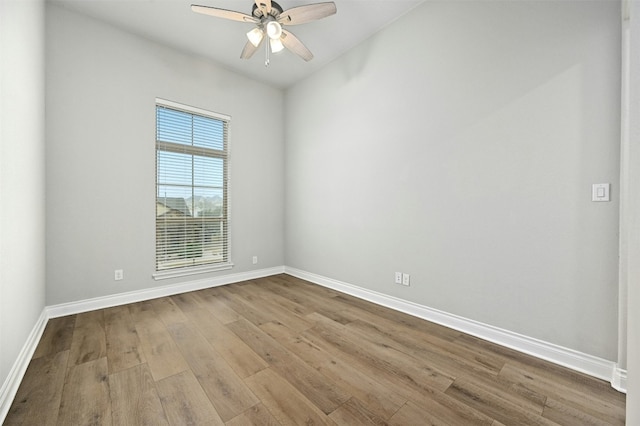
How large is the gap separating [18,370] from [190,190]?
2.34m

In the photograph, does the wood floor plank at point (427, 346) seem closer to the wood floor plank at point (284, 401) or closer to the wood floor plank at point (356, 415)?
the wood floor plank at point (356, 415)

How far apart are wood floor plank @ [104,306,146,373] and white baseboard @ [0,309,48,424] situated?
43 centimetres

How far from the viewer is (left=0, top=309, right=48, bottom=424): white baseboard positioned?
135 cm

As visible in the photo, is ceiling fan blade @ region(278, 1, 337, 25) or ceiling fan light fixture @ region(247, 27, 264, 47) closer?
ceiling fan blade @ region(278, 1, 337, 25)

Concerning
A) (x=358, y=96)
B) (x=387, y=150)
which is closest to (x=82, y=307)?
(x=387, y=150)

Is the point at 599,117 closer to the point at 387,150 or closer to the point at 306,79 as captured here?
the point at 387,150

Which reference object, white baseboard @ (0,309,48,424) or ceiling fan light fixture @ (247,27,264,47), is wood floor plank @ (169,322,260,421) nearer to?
white baseboard @ (0,309,48,424)

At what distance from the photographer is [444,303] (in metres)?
2.44

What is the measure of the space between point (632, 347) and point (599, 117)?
150 cm

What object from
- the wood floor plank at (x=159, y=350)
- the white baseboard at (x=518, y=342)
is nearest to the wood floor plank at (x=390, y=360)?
the white baseboard at (x=518, y=342)

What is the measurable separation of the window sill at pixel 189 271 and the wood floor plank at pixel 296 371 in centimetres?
148

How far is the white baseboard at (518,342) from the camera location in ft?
5.42

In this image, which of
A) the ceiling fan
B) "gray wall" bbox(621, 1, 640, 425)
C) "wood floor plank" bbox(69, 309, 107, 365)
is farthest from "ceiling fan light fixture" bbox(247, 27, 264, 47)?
"wood floor plank" bbox(69, 309, 107, 365)

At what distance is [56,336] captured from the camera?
2.20m
